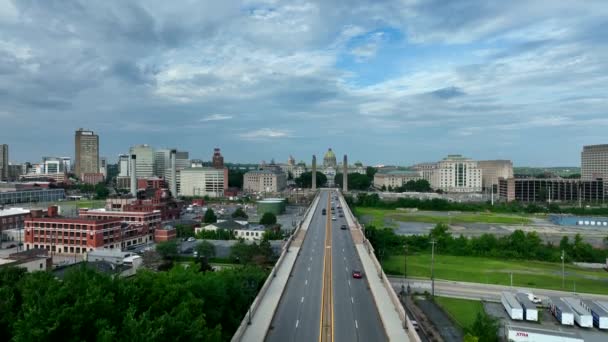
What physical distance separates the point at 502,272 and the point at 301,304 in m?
24.9

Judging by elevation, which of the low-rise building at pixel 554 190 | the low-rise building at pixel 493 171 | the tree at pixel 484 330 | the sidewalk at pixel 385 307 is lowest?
the tree at pixel 484 330

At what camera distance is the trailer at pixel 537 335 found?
2220 cm

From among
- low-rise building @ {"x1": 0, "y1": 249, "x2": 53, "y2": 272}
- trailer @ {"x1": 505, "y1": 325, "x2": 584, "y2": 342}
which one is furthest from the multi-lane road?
low-rise building @ {"x1": 0, "y1": 249, "x2": 53, "y2": 272}

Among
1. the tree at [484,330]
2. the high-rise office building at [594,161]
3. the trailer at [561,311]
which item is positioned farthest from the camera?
the high-rise office building at [594,161]

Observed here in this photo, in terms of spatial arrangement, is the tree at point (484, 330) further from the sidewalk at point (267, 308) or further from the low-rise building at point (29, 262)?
the low-rise building at point (29, 262)

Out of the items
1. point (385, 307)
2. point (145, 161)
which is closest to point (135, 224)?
point (385, 307)

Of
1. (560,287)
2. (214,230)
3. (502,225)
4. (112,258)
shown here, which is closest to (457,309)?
(560,287)

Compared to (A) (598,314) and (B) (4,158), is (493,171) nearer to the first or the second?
(A) (598,314)

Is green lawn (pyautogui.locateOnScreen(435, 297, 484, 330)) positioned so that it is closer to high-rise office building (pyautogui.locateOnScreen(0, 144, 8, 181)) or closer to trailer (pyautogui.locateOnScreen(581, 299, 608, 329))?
trailer (pyautogui.locateOnScreen(581, 299, 608, 329))

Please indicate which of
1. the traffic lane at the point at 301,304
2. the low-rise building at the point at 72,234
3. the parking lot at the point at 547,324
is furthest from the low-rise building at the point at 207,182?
the parking lot at the point at 547,324

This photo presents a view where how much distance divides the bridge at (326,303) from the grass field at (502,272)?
6.62m

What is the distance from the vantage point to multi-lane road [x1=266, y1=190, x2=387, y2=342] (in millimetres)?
18812

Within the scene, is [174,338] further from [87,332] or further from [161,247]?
[161,247]

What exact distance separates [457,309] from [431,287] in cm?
515
